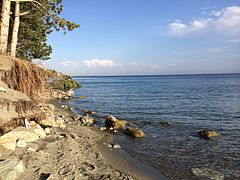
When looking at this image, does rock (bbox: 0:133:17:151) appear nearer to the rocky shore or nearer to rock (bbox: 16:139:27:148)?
the rocky shore

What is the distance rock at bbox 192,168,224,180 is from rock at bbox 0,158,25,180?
6440 millimetres

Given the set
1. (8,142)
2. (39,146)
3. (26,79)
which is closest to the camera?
(8,142)

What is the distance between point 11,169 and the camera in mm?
6062

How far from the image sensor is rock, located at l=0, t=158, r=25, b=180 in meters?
5.79

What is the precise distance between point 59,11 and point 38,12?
2.03m

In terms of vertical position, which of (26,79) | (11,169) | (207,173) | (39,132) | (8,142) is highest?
(26,79)

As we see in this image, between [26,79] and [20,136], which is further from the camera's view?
[26,79]

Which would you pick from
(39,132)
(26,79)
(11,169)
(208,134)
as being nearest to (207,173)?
(208,134)

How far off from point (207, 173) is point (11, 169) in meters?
7.18

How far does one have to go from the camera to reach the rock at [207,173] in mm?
8836

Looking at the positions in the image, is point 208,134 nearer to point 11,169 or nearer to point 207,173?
point 207,173

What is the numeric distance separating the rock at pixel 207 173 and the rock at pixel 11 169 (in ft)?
21.1

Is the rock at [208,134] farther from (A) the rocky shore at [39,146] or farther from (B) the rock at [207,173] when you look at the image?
(B) the rock at [207,173]

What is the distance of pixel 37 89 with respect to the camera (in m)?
13.0
